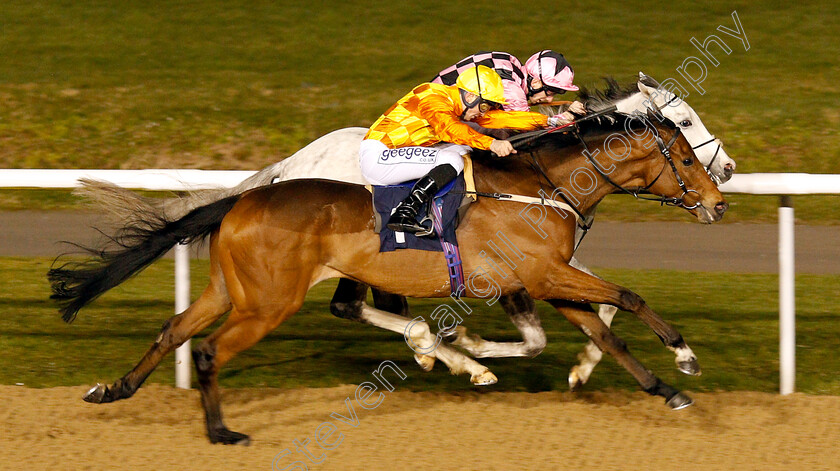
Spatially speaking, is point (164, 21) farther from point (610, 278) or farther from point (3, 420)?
point (3, 420)

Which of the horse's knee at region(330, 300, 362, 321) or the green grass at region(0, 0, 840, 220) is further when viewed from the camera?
the green grass at region(0, 0, 840, 220)

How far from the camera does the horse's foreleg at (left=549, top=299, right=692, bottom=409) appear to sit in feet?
15.2

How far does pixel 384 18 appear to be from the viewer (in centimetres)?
1784

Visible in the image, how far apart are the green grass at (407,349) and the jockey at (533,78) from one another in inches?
54.4

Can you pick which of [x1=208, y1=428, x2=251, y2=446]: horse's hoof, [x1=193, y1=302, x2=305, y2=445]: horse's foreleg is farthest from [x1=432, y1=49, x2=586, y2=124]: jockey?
[x1=208, y1=428, x2=251, y2=446]: horse's hoof

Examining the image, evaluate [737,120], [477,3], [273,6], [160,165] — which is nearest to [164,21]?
[273,6]

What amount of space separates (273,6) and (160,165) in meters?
7.34

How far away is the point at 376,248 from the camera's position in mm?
4656

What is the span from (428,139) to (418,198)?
51cm

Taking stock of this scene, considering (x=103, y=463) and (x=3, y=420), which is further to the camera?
(x=3, y=420)

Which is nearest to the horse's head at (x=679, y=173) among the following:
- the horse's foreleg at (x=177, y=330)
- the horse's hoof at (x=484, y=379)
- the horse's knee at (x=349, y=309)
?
the horse's hoof at (x=484, y=379)

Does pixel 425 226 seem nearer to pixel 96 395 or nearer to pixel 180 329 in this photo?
pixel 180 329

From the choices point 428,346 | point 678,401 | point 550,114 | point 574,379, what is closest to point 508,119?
point 550,114

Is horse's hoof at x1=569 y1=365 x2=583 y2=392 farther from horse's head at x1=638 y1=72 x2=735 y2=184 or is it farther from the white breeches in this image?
horse's head at x1=638 y1=72 x2=735 y2=184
